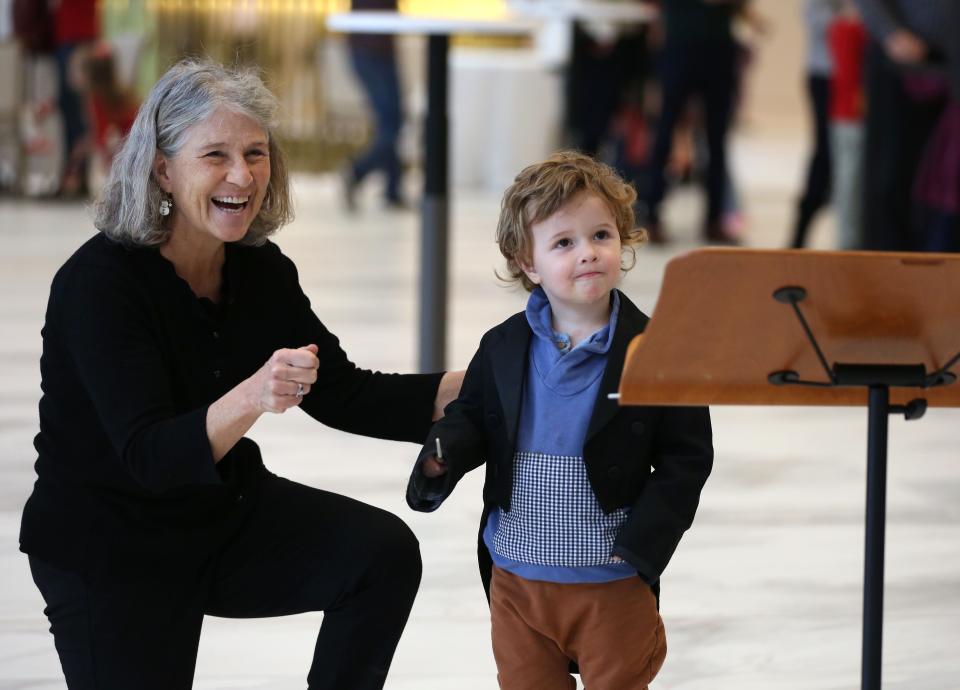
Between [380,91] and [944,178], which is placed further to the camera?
[380,91]

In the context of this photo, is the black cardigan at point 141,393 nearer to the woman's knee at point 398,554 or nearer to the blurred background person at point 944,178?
the woman's knee at point 398,554

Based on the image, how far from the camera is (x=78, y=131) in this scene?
34.1 feet

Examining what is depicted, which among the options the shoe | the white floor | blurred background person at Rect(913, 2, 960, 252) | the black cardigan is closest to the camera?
the black cardigan

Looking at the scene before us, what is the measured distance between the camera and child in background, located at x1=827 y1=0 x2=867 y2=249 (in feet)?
25.1

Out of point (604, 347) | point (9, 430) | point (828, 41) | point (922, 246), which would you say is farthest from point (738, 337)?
point (828, 41)

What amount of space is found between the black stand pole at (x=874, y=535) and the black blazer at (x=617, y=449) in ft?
0.86

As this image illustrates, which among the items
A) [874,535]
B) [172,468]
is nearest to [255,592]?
[172,468]

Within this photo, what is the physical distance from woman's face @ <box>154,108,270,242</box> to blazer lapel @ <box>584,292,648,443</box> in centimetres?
60

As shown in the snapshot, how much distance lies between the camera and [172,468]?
2129 millimetres

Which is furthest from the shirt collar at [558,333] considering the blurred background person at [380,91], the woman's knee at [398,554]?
the blurred background person at [380,91]

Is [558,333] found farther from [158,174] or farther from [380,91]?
[380,91]

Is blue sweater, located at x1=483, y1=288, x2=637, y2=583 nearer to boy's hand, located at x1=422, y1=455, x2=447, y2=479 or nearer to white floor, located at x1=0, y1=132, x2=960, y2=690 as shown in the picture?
boy's hand, located at x1=422, y1=455, x2=447, y2=479

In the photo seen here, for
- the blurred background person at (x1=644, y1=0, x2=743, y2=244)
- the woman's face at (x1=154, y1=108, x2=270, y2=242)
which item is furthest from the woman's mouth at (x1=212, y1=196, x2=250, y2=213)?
the blurred background person at (x1=644, y1=0, x2=743, y2=244)

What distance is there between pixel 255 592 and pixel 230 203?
591mm
